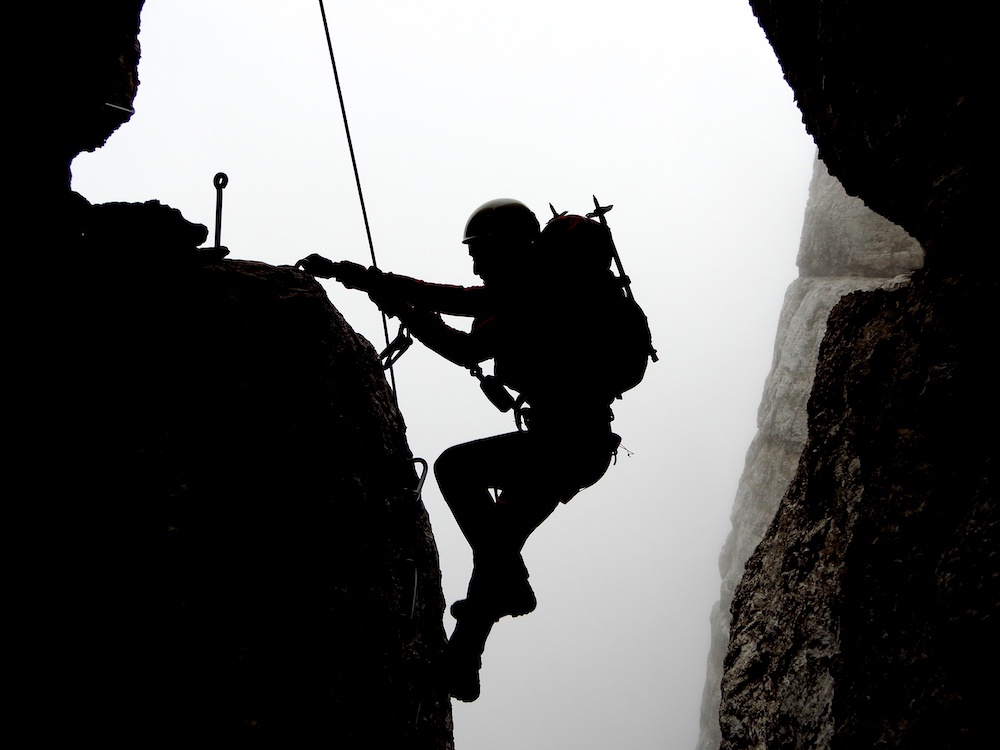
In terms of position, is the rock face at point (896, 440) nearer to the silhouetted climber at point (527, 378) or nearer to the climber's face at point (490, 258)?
the silhouetted climber at point (527, 378)

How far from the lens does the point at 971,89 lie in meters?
3.36

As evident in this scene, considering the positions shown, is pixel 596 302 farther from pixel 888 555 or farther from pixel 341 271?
pixel 888 555

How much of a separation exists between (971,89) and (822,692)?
13.3ft

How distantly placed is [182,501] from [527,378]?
2372 mm

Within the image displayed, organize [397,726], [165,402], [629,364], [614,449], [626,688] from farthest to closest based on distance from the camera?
[626,688] < [614,449] < [629,364] < [397,726] < [165,402]

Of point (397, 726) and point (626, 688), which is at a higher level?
point (626, 688)

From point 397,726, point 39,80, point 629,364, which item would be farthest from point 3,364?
point 629,364

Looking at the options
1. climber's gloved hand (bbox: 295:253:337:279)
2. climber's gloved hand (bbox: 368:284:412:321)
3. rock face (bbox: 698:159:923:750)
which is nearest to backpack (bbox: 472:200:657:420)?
climber's gloved hand (bbox: 368:284:412:321)

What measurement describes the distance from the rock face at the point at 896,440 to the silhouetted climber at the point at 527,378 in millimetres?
1788

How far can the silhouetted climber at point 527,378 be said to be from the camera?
14.3ft

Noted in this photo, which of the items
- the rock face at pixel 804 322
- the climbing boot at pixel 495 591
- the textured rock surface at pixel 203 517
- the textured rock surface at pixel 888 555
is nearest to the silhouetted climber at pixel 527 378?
the climbing boot at pixel 495 591

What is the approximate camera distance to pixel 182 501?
3.18 metres

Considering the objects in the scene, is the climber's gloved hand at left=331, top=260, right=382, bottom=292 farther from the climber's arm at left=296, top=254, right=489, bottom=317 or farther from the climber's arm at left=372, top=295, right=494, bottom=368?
the climber's arm at left=372, top=295, right=494, bottom=368

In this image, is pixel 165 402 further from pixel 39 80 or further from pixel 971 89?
pixel 971 89
